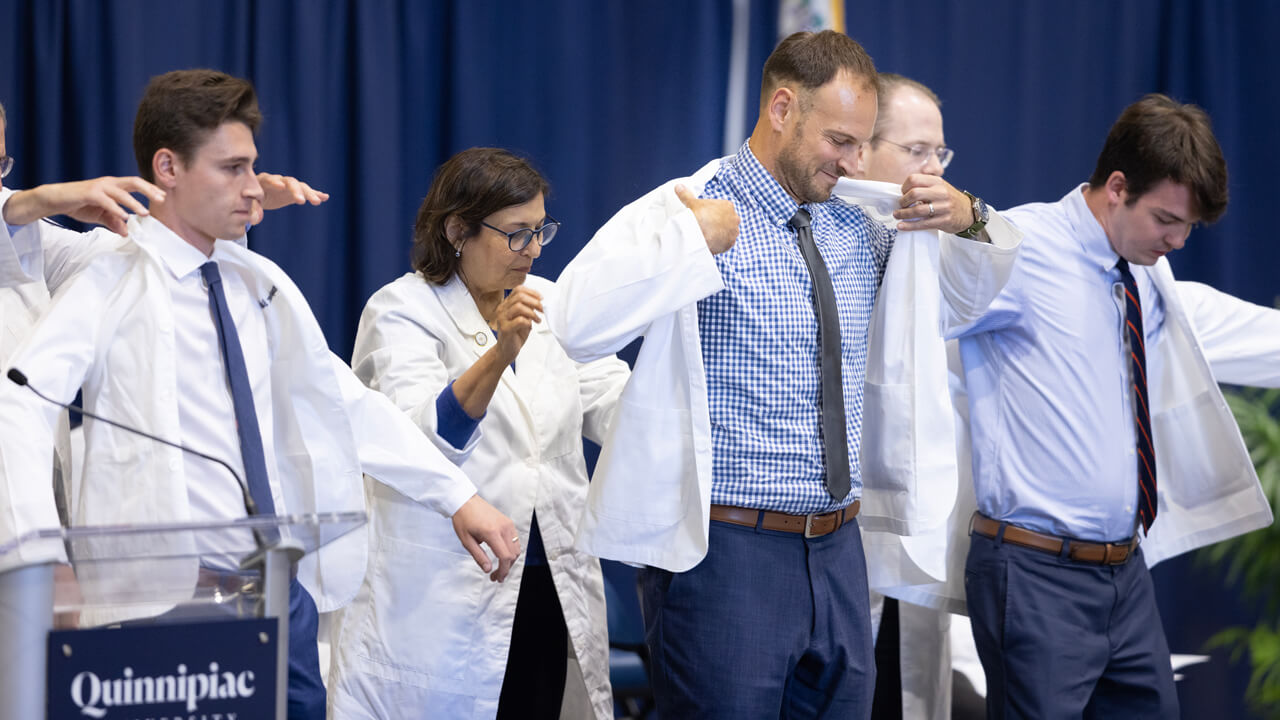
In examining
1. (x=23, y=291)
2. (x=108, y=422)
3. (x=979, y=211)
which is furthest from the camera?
(x=979, y=211)

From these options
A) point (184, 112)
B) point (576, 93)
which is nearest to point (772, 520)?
point (184, 112)

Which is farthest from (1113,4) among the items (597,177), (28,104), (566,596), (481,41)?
Result: (28,104)

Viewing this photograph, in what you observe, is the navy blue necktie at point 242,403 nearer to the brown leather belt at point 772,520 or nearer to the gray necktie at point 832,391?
the brown leather belt at point 772,520

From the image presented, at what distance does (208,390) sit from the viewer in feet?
6.09

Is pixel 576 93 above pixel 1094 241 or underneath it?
above

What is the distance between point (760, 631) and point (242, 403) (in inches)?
34.5

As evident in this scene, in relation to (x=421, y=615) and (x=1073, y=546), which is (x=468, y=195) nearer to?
(x=421, y=615)

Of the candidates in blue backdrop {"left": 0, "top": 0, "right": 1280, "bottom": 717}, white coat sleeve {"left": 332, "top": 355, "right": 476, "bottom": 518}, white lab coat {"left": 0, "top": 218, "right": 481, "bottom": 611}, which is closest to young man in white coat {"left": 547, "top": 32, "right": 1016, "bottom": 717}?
white coat sleeve {"left": 332, "top": 355, "right": 476, "bottom": 518}

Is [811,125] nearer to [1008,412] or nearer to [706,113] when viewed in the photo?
Answer: [1008,412]

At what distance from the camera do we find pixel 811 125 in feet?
6.75

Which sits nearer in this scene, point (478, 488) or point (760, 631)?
point (760, 631)

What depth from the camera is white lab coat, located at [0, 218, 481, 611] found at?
1631 millimetres

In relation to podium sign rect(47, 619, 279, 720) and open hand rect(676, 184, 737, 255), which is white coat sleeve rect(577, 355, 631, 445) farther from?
podium sign rect(47, 619, 279, 720)

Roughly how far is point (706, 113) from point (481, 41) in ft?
2.44
